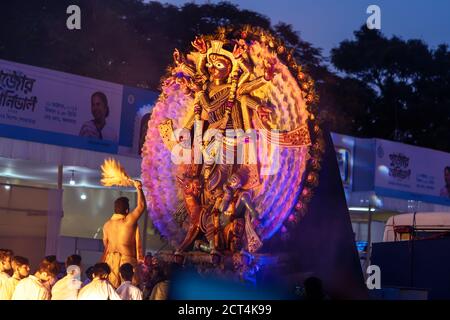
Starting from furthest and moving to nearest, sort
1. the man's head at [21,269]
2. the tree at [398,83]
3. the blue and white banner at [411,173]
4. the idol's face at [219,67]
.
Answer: the tree at [398,83]
the blue and white banner at [411,173]
the idol's face at [219,67]
the man's head at [21,269]

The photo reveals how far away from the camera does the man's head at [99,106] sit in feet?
57.8

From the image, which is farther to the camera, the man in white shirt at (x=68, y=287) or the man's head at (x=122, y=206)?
the man's head at (x=122, y=206)

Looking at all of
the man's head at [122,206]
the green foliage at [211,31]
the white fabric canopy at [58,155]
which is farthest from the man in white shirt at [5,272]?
the green foliage at [211,31]

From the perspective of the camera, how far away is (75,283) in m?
10.6

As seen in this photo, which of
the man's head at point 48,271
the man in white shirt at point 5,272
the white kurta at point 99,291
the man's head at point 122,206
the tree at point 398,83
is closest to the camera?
the white kurta at point 99,291

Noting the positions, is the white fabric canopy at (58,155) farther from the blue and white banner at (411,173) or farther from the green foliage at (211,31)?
the blue and white banner at (411,173)

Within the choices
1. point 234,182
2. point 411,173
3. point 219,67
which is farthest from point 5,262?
point 411,173

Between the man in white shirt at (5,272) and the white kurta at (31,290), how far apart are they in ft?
1.99

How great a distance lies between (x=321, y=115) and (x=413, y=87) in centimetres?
3330

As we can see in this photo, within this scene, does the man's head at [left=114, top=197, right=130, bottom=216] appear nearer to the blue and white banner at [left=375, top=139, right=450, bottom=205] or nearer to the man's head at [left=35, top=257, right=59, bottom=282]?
the man's head at [left=35, top=257, right=59, bottom=282]

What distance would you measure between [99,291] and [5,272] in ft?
6.88

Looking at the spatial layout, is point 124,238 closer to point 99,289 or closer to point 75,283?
point 75,283

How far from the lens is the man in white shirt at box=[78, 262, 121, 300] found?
983 cm
